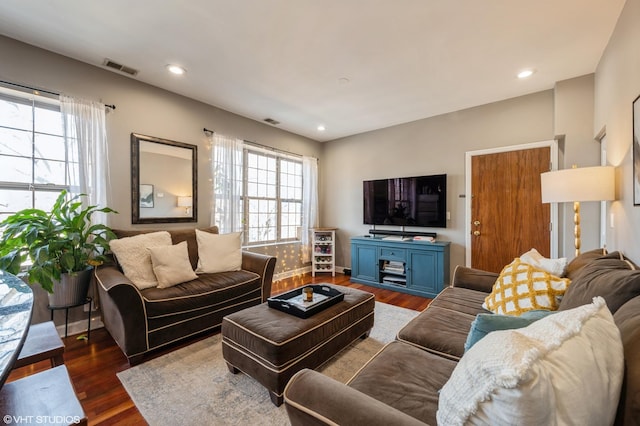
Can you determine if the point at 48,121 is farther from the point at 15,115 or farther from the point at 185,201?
the point at 185,201

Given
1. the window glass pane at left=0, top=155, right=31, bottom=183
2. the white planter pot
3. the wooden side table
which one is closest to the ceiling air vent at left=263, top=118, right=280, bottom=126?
the window glass pane at left=0, top=155, right=31, bottom=183

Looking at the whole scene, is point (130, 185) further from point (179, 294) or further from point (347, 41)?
point (347, 41)

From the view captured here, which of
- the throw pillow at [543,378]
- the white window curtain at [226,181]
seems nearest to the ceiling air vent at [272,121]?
the white window curtain at [226,181]

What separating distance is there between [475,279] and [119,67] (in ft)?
13.2

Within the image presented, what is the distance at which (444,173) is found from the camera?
13.0 feet

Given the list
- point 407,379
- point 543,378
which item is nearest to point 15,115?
point 407,379

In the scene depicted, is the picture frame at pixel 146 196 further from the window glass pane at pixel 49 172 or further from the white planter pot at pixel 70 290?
the white planter pot at pixel 70 290

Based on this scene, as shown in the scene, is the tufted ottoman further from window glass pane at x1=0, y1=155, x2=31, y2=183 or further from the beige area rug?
window glass pane at x1=0, y1=155, x2=31, y2=183

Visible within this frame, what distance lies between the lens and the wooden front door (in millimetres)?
3240

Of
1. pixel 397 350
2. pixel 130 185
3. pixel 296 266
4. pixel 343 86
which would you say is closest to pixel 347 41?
pixel 343 86

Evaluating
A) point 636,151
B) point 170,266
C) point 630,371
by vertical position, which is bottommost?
point 170,266

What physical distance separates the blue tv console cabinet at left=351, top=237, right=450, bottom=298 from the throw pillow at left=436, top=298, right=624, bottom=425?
Result: 308cm

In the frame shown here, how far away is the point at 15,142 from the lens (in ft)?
Result: 7.63

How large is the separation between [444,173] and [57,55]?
15.2 ft
